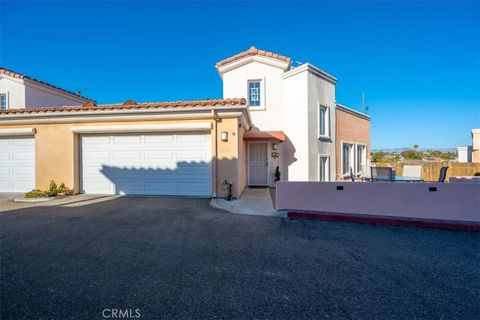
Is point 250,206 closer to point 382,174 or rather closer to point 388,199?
point 388,199

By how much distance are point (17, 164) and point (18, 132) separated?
154 centimetres

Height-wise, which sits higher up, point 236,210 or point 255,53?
point 255,53

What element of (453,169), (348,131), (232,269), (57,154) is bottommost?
(232,269)

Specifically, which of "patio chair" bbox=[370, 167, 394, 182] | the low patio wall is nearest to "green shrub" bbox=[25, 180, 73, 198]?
the low patio wall

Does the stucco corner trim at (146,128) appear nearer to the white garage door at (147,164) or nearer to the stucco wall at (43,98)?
the white garage door at (147,164)

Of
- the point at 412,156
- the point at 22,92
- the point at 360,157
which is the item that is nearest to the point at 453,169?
the point at 360,157

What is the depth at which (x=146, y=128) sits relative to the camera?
30.3 ft

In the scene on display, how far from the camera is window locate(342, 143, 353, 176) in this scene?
15.7 metres

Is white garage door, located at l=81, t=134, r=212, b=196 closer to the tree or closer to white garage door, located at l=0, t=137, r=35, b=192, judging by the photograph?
white garage door, located at l=0, t=137, r=35, b=192

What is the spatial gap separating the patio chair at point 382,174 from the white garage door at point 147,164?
787 centimetres

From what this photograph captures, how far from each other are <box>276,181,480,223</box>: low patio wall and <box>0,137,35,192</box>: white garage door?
11396 mm

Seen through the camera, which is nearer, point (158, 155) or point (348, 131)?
point (158, 155)

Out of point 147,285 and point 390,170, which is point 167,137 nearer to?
point 147,285

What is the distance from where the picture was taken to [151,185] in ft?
31.1
